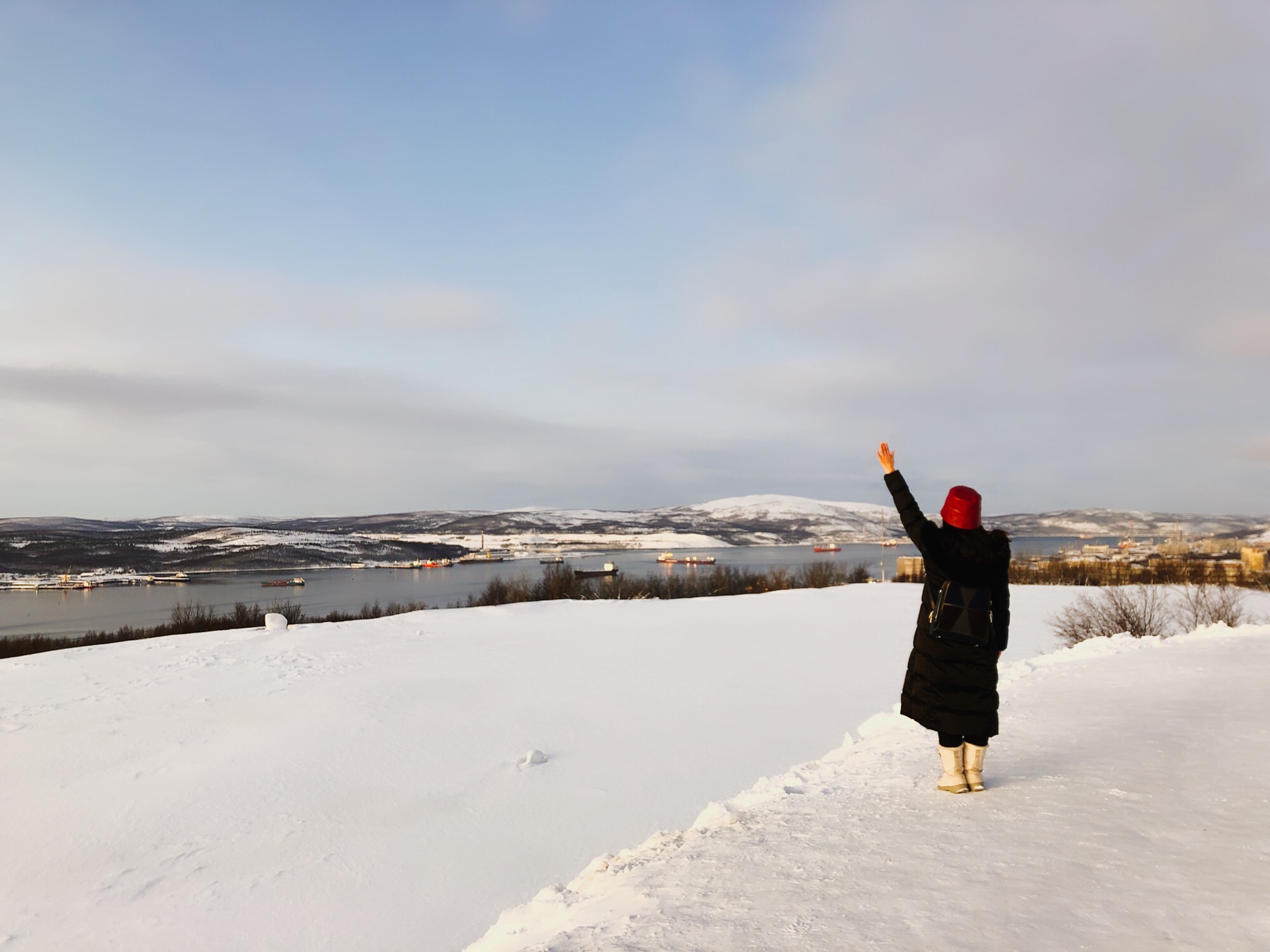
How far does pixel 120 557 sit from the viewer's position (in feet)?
299

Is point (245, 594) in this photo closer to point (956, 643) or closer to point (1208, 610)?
point (1208, 610)

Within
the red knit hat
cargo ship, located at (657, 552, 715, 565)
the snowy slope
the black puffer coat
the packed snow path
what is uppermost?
the red knit hat

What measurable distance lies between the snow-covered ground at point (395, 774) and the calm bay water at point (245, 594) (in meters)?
31.6

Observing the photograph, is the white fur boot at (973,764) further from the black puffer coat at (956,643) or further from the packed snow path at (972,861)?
the black puffer coat at (956,643)

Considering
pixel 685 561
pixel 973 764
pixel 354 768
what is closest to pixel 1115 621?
pixel 973 764

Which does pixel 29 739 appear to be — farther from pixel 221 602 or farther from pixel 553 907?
pixel 221 602

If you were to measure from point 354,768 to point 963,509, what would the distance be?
7.30 metres

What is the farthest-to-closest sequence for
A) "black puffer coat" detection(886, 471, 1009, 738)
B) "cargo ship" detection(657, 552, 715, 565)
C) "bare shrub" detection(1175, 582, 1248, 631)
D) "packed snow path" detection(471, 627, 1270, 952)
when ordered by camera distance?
1. "cargo ship" detection(657, 552, 715, 565)
2. "bare shrub" detection(1175, 582, 1248, 631)
3. "black puffer coat" detection(886, 471, 1009, 738)
4. "packed snow path" detection(471, 627, 1270, 952)

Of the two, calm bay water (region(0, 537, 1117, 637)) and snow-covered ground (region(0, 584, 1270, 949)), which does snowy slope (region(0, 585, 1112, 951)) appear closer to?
snow-covered ground (region(0, 584, 1270, 949))

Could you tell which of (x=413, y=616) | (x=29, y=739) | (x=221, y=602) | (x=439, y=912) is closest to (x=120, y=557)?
(x=221, y=602)

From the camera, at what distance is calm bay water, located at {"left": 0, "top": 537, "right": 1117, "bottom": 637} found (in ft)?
149

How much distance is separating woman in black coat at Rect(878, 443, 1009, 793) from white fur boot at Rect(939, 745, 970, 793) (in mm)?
215

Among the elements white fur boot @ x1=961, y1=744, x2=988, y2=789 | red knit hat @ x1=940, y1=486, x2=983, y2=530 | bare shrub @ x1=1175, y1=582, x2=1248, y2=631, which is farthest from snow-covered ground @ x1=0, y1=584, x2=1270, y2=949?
bare shrub @ x1=1175, y1=582, x2=1248, y2=631

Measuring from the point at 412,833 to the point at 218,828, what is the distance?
1.82m
